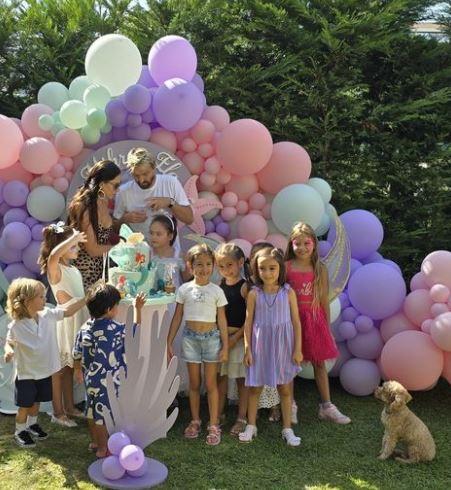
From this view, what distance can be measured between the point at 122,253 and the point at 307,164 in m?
1.99

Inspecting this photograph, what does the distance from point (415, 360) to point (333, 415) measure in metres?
0.69

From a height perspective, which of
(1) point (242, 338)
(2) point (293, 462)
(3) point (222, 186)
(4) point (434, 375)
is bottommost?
(2) point (293, 462)

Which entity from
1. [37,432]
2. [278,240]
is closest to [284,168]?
[278,240]

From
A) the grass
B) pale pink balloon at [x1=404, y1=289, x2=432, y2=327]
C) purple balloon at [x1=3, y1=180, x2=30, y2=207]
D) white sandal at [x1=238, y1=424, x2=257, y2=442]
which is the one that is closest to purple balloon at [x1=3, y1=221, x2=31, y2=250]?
purple balloon at [x1=3, y1=180, x2=30, y2=207]

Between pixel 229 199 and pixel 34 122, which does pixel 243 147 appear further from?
pixel 34 122

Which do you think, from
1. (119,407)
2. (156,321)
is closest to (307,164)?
(156,321)

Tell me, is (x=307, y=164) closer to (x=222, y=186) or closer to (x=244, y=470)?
(x=222, y=186)

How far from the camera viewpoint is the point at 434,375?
4.42 metres

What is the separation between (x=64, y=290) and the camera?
3.99 m

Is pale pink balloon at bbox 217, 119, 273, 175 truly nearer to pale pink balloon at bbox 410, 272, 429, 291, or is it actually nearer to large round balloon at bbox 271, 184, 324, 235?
large round balloon at bbox 271, 184, 324, 235

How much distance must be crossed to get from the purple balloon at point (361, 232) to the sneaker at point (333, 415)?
1.40 m

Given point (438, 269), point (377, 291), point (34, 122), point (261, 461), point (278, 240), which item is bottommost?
point (261, 461)

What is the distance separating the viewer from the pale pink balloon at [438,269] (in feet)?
14.9

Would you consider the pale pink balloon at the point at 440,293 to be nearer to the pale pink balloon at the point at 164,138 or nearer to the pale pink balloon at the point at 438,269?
the pale pink balloon at the point at 438,269
